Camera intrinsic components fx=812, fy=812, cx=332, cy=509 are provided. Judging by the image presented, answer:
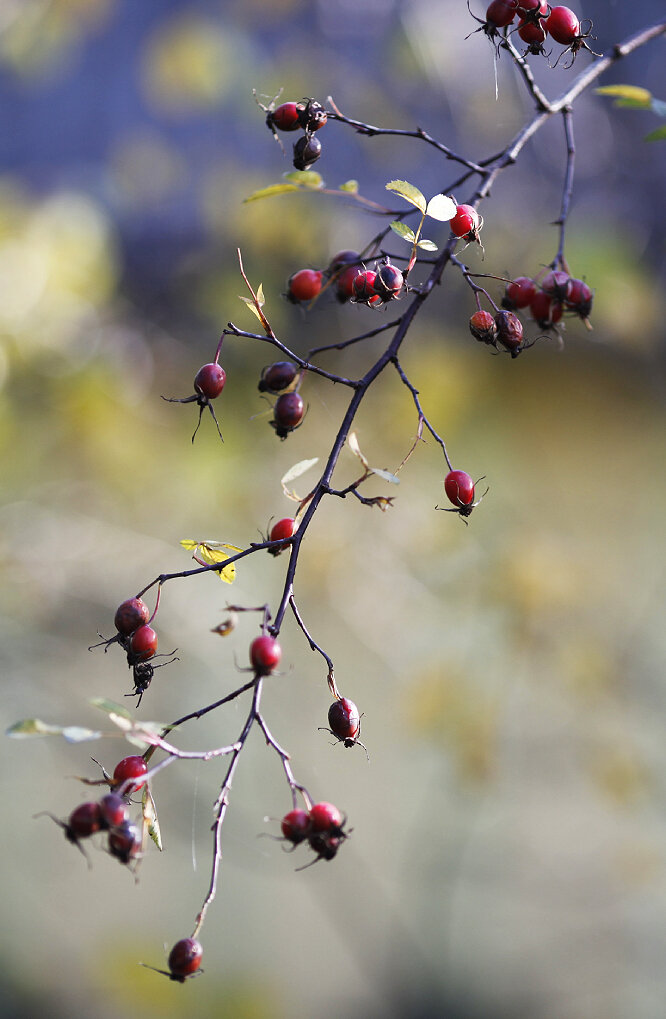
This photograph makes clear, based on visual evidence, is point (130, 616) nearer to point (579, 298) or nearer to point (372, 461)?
point (579, 298)

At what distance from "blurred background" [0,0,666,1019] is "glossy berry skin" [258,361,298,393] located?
48.1 inches

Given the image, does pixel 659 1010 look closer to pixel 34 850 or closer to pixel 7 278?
A: pixel 34 850

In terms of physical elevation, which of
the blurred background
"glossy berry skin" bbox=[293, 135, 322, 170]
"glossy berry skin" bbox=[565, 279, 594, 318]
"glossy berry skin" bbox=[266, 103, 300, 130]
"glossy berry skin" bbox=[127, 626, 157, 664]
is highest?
the blurred background

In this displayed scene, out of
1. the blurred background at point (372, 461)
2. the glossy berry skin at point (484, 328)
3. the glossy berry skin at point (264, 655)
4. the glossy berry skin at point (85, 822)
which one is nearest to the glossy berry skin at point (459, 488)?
the glossy berry skin at point (484, 328)

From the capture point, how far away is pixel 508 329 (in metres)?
0.54

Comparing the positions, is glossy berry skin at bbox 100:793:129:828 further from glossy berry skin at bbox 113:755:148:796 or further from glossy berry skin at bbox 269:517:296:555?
glossy berry skin at bbox 269:517:296:555

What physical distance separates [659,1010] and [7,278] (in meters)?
2.93

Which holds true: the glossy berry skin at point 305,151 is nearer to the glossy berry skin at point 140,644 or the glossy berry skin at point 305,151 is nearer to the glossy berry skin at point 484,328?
the glossy berry skin at point 484,328

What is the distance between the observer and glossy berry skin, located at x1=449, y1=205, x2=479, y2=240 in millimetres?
535

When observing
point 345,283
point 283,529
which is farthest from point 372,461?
point 283,529

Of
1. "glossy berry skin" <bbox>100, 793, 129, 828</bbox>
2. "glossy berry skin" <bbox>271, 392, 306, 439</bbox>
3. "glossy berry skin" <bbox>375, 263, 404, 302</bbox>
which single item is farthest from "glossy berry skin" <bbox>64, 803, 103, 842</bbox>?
"glossy berry skin" <bbox>375, 263, 404, 302</bbox>

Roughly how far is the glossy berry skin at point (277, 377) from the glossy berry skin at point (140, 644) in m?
0.17

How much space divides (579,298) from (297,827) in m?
0.42

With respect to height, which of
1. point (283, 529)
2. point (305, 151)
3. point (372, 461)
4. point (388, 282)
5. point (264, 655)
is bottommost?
point (264, 655)
